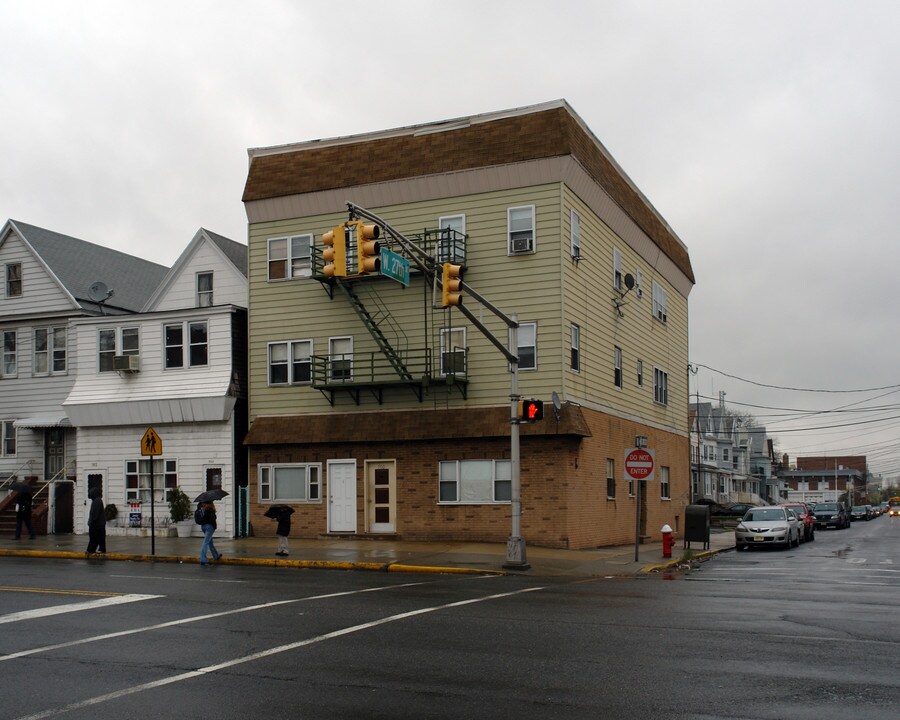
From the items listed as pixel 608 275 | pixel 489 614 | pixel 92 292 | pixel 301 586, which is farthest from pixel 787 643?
pixel 92 292

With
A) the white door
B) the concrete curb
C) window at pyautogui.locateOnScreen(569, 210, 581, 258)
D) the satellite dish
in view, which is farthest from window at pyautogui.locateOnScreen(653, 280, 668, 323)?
the satellite dish

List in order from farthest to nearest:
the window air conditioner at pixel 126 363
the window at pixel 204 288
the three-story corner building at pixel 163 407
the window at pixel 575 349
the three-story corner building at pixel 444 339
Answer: the window at pixel 204 288 < the window air conditioner at pixel 126 363 < the three-story corner building at pixel 163 407 < the window at pixel 575 349 < the three-story corner building at pixel 444 339

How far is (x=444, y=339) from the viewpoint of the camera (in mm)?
28391

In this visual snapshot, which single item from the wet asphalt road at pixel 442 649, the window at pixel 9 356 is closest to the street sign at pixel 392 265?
the wet asphalt road at pixel 442 649

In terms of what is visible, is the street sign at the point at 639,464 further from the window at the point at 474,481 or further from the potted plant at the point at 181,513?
the potted plant at the point at 181,513

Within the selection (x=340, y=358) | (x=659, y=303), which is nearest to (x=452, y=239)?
(x=340, y=358)

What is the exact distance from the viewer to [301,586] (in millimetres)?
17281

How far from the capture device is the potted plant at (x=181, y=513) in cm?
2956

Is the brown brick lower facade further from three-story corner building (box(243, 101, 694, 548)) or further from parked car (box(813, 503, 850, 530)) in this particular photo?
parked car (box(813, 503, 850, 530))

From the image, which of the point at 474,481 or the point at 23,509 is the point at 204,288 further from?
the point at 474,481

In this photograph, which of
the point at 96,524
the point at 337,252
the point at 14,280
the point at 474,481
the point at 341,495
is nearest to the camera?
the point at 337,252

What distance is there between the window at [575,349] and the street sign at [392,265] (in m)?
9.56

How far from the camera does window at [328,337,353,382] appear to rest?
2944 centimetres

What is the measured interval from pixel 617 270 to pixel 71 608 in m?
22.4
